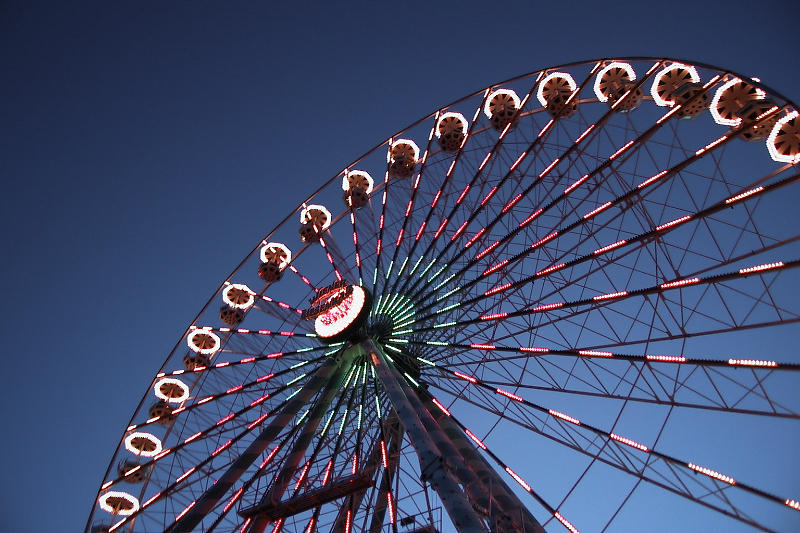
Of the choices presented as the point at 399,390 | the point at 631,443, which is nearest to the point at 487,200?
the point at 399,390

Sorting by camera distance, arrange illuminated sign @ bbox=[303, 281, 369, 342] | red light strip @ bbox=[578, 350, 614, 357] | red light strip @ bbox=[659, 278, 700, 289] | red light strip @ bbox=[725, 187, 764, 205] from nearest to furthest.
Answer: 1. red light strip @ bbox=[725, 187, 764, 205]
2. red light strip @ bbox=[659, 278, 700, 289]
3. red light strip @ bbox=[578, 350, 614, 357]
4. illuminated sign @ bbox=[303, 281, 369, 342]

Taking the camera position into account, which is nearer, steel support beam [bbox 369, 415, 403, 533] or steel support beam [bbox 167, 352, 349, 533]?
steel support beam [bbox 167, 352, 349, 533]

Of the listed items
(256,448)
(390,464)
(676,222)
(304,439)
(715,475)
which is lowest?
(715,475)

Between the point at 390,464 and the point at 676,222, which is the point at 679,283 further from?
the point at 390,464

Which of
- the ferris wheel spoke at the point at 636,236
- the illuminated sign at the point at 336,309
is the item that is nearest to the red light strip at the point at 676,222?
the ferris wheel spoke at the point at 636,236

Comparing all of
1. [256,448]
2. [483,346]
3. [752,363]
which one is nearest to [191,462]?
[256,448]

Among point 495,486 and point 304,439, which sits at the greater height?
point 304,439

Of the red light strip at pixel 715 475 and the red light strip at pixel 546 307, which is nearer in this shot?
the red light strip at pixel 715 475

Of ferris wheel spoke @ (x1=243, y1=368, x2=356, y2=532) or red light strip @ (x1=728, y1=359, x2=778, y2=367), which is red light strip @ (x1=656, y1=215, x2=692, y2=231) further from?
ferris wheel spoke @ (x1=243, y1=368, x2=356, y2=532)

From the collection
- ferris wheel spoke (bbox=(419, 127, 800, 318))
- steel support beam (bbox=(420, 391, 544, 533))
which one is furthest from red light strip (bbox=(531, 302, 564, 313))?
steel support beam (bbox=(420, 391, 544, 533))


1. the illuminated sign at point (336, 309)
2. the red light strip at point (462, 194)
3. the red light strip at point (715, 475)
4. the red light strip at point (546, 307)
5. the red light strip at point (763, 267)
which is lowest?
the red light strip at point (715, 475)

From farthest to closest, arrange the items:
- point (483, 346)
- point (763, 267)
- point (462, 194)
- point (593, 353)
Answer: point (462, 194) < point (483, 346) < point (593, 353) < point (763, 267)

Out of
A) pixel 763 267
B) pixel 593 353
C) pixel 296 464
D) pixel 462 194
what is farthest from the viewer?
pixel 462 194

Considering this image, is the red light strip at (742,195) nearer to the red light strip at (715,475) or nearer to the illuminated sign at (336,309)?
the red light strip at (715,475)
